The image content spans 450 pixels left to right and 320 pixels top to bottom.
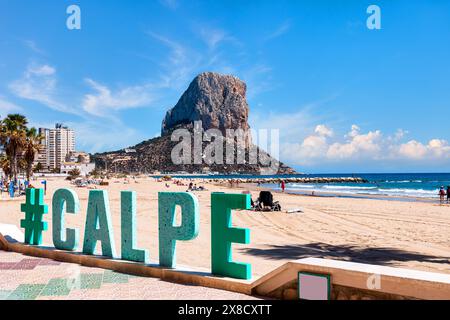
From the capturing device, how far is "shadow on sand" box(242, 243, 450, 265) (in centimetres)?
1047

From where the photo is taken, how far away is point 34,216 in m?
9.66

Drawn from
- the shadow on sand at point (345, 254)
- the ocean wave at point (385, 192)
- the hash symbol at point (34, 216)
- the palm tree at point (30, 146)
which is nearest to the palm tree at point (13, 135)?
the palm tree at point (30, 146)

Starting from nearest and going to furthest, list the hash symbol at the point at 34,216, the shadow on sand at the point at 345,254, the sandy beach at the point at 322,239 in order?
the hash symbol at the point at 34,216 → the sandy beach at the point at 322,239 → the shadow on sand at the point at 345,254

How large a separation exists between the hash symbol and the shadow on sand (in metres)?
5.51

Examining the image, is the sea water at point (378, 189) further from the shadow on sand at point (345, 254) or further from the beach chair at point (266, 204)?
the shadow on sand at point (345, 254)

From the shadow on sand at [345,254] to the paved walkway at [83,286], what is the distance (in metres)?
4.56

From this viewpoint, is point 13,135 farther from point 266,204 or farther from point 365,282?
point 365,282

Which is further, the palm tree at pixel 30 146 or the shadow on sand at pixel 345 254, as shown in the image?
the palm tree at pixel 30 146

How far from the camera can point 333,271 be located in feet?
16.6

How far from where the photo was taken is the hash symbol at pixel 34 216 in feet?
31.0


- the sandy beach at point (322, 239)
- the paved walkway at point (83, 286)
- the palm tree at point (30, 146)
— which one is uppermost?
the palm tree at point (30, 146)
